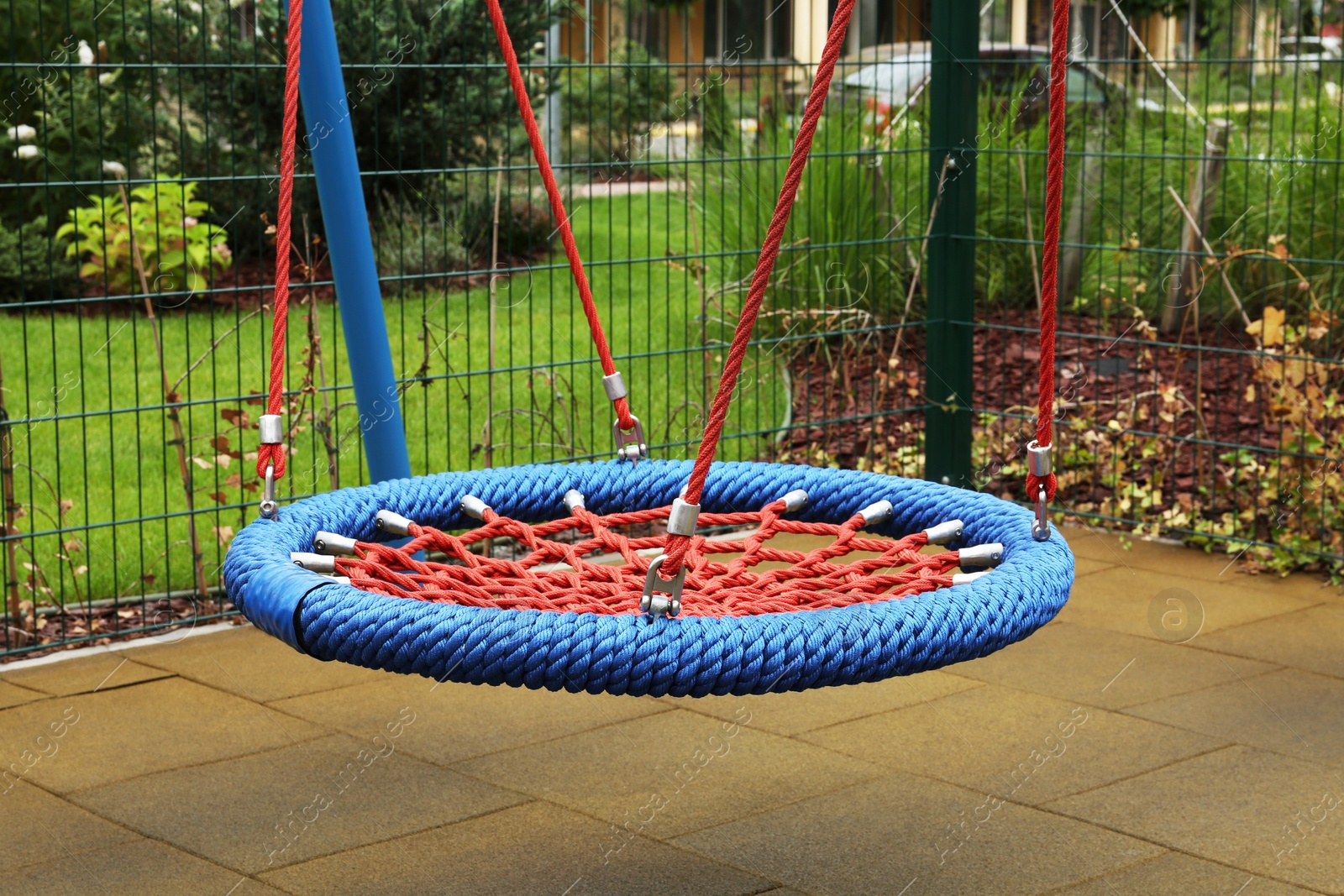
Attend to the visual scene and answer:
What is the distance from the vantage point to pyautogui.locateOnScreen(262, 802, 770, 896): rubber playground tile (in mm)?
2428

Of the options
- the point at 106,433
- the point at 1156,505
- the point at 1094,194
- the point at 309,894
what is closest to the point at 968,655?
the point at 309,894

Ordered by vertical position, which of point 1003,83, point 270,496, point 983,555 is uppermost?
point 1003,83

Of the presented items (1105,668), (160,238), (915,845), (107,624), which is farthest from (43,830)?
(160,238)

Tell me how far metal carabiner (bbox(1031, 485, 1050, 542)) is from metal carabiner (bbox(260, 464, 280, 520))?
1.15 meters

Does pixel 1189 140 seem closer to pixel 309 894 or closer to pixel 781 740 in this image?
pixel 781 740

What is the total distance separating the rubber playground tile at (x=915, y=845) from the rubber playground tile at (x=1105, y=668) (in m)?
0.66

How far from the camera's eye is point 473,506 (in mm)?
2703

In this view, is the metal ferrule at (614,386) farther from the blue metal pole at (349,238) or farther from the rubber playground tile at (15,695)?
the rubber playground tile at (15,695)

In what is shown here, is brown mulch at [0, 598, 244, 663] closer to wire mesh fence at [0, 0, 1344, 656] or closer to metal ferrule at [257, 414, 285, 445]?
wire mesh fence at [0, 0, 1344, 656]

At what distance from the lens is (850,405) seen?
18.7 ft

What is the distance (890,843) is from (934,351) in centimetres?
265

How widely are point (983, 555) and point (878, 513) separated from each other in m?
0.34

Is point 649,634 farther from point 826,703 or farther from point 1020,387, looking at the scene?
point 1020,387

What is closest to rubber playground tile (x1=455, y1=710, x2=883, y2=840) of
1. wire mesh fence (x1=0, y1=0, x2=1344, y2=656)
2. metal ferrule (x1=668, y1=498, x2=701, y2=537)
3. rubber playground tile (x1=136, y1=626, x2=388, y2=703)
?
rubber playground tile (x1=136, y1=626, x2=388, y2=703)
